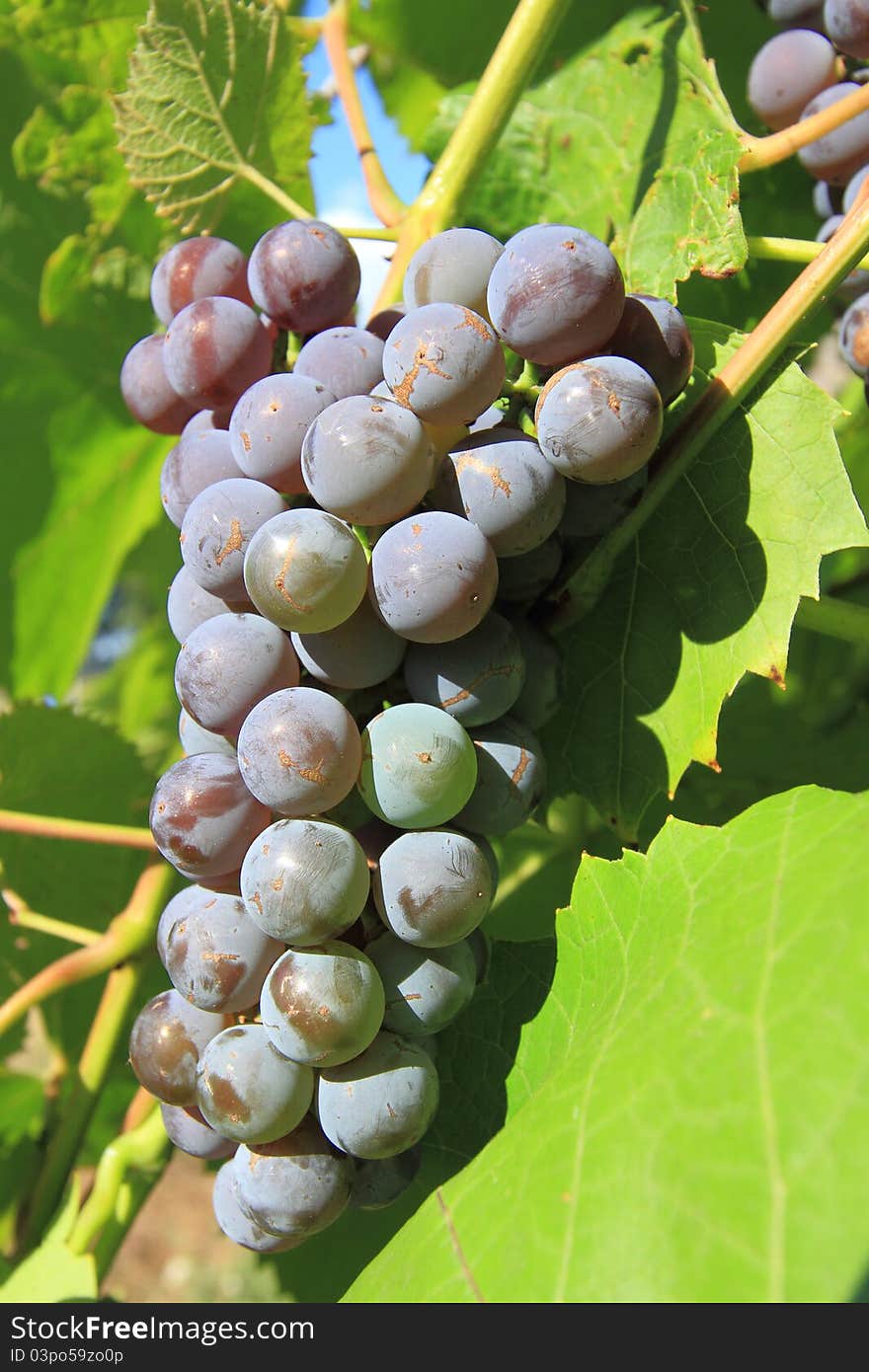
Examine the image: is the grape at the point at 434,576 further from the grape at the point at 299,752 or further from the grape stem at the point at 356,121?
the grape stem at the point at 356,121

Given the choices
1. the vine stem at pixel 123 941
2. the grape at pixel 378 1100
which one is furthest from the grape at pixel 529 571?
the vine stem at pixel 123 941

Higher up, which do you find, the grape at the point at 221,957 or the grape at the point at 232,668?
the grape at the point at 232,668

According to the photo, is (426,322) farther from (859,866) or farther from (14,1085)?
(14,1085)

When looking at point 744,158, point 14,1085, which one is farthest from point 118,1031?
point 744,158

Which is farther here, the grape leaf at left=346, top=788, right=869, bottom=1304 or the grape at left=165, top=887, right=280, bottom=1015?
the grape at left=165, top=887, right=280, bottom=1015

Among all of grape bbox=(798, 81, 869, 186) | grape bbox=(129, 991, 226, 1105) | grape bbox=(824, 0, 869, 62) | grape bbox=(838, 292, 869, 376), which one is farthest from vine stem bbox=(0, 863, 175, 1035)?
grape bbox=(824, 0, 869, 62)

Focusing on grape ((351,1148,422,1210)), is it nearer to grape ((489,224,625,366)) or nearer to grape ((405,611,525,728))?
grape ((405,611,525,728))
